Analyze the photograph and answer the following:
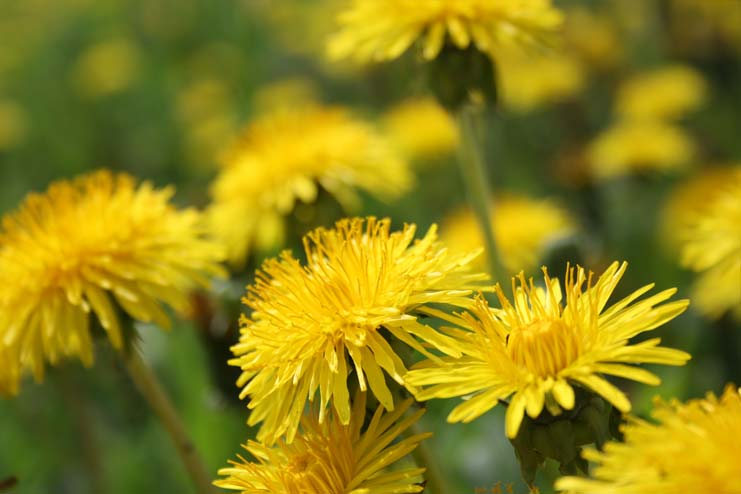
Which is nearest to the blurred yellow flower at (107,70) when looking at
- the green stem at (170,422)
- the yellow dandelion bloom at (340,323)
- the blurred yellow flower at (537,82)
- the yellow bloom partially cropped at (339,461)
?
the blurred yellow flower at (537,82)

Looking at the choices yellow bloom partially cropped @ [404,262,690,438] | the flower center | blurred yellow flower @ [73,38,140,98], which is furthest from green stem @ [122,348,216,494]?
blurred yellow flower @ [73,38,140,98]

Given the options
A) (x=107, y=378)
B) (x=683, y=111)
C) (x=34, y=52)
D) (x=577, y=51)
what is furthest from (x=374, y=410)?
(x=34, y=52)

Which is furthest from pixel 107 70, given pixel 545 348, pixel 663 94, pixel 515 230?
pixel 545 348

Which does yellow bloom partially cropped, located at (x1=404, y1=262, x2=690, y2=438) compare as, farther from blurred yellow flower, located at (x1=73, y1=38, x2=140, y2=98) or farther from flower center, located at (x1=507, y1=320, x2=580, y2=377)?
blurred yellow flower, located at (x1=73, y1=38, x2=140, y2=98)

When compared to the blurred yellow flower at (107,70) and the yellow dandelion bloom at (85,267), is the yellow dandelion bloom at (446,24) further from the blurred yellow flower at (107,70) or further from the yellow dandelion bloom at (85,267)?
the blurred yellow flower at (107,70)

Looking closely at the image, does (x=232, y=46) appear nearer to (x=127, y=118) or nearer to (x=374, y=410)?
(x=127, y=118)

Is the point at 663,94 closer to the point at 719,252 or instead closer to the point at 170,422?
the point at 719,252
